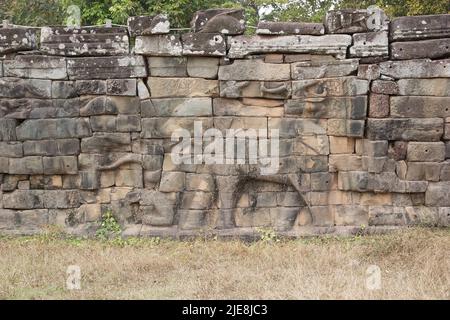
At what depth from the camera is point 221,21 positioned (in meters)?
7.73

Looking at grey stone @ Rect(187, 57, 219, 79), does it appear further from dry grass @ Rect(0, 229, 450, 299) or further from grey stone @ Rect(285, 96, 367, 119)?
dry grass @ Rect(0, 229, 450, 299)

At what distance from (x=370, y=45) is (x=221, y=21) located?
89.0 inches

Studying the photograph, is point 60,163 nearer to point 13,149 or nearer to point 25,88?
point 13,149

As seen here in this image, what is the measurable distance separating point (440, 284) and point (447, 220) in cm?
226

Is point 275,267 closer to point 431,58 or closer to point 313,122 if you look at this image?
point 313,122

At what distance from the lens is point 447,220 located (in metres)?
7.69

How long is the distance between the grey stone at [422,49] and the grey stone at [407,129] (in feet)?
3.07

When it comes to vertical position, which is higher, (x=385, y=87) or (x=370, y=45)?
(x=370, y=45)

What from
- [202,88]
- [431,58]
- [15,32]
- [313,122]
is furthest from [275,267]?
[15,32]

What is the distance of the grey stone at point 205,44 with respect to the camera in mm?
7719

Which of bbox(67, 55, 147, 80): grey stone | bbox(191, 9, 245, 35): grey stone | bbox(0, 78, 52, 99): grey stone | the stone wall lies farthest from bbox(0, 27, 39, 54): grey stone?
bbox(191, 9, 245, 35): grey stone

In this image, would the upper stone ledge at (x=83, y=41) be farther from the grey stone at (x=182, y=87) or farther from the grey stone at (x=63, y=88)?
the grey stone at (x=182, y=87)

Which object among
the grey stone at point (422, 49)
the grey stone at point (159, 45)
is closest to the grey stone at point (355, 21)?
the grey stone at point (422, 49)

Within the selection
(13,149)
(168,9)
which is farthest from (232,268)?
(168,9)
